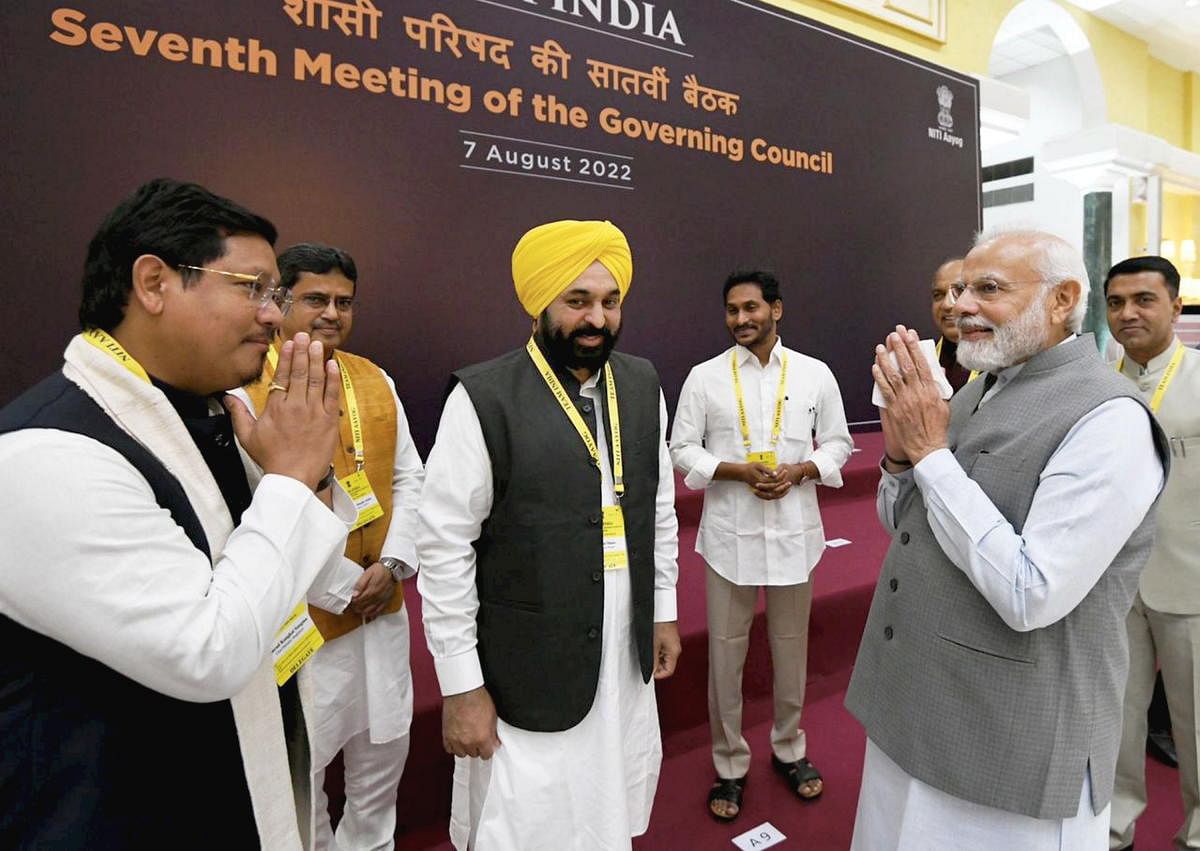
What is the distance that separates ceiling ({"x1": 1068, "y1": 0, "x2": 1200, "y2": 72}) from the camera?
6.90 m

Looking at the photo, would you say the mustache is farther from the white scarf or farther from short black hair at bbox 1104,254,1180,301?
short black hair at bbox 1104,254,1180,301

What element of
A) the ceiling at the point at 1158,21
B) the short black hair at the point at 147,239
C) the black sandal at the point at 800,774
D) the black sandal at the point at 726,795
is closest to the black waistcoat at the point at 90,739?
the short black hair at the point at 147,239

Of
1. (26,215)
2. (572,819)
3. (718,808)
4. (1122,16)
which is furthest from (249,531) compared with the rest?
(1122,16)

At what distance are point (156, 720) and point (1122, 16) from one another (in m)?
9.88

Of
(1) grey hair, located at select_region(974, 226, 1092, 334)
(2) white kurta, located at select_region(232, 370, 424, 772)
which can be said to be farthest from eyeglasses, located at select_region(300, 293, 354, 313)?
(1) grey hair, located at select_region(974, 226, 1092, 334)

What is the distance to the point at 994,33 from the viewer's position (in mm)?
5871

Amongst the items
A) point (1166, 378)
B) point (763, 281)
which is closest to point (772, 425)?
point (763, 281)

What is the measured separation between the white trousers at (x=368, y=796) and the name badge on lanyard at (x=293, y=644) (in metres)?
0.94

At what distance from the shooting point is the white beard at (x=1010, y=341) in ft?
4.38

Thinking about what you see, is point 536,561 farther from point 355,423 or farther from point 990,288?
point 990,288

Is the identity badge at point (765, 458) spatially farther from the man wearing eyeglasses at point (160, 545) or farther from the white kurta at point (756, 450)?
the man wearing eyeglasses at point (160, 545)

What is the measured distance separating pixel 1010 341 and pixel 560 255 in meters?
0.96

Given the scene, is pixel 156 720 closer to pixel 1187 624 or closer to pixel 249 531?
pixel 249 531

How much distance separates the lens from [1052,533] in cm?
117
